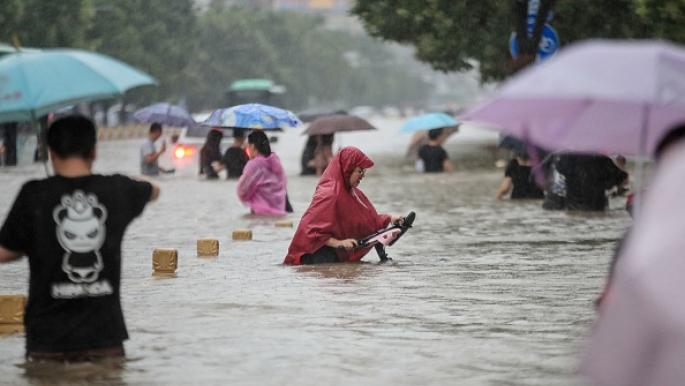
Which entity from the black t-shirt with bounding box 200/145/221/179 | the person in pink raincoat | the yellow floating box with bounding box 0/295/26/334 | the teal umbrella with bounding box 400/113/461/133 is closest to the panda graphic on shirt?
the yellow floating box with bounding box 0/295/26/334

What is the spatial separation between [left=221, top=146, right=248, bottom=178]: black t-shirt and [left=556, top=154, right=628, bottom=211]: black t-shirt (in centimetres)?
799

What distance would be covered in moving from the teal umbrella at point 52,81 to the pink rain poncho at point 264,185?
12.8m

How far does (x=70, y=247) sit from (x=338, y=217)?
670 centimetres

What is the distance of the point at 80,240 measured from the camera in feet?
25.8

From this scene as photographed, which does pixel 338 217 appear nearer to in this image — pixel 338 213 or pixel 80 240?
pixel 338 213

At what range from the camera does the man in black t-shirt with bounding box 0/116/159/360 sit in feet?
25.6

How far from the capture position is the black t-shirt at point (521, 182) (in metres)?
25.9

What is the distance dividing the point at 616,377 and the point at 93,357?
4.37 meters

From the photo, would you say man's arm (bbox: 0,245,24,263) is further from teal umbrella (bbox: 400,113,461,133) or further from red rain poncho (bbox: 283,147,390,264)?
teal umbrella (bbox: 400,113,461,133)

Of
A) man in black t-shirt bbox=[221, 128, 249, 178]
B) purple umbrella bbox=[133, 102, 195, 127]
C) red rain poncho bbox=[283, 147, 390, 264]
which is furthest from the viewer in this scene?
purple umbrella bbox=[133, 102, 195, 127]

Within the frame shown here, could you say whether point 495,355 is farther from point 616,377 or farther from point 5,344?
point 616,377

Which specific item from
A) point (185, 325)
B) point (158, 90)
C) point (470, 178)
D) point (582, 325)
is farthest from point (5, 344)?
point (158, 90)

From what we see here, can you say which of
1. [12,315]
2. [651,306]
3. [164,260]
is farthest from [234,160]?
[651,306]

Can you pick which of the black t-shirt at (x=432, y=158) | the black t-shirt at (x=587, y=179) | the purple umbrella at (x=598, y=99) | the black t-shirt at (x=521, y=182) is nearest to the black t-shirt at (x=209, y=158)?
the black t-shirt at (x=432, y=158)
